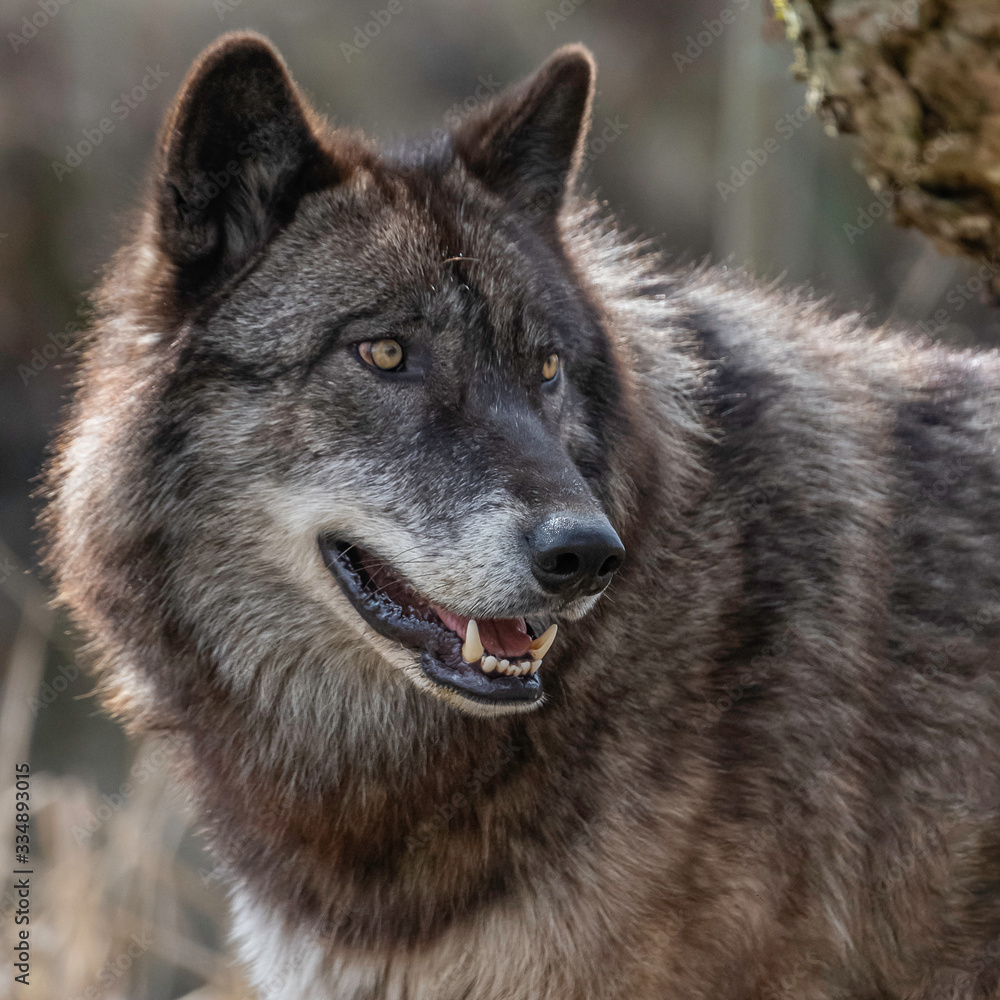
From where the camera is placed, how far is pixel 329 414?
279cm

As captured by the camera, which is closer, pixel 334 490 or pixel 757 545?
pixel 334 490

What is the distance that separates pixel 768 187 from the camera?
21.7 feet

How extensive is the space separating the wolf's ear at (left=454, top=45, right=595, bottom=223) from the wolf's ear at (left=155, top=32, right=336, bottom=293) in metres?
0.51

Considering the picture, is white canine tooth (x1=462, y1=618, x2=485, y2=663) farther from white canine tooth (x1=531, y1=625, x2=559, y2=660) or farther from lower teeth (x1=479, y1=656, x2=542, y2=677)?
white canine tooth (x1=531, y1=625, x2=559, y2=660)

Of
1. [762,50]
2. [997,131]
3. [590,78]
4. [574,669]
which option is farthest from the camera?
[762,50]

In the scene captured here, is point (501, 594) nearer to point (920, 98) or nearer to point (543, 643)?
point (543, 643)

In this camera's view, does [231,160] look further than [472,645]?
Yes

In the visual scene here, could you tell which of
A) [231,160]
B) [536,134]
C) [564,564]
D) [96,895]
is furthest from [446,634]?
[96,895]

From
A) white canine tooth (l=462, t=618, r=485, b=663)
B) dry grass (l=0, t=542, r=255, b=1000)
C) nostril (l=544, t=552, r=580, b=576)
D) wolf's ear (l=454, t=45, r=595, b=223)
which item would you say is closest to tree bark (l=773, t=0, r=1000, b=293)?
wolf's ear (l=454, t=45, r=595, b=223)

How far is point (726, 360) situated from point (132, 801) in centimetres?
396

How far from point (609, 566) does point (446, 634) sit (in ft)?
1.57

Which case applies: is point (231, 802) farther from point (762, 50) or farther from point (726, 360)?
point (762, 50)

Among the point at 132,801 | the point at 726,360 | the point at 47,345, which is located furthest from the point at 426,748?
the point at 47,345

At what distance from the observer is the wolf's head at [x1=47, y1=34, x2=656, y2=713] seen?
2.68 m
